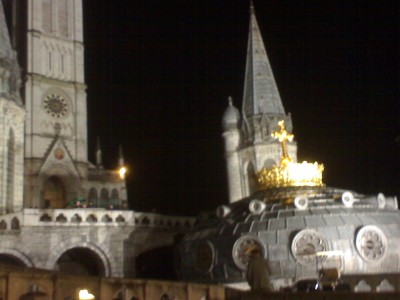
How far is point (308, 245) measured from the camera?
33875mm

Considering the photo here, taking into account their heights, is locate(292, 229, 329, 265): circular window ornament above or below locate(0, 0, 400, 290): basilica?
below

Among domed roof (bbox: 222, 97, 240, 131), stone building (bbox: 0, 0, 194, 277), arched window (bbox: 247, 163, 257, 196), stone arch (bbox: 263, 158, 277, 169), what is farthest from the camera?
domed roof (bbox: 222, 97, 240, 131)

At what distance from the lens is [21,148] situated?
50.8m

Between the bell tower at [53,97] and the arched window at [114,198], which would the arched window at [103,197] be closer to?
the arched window at [114,198]

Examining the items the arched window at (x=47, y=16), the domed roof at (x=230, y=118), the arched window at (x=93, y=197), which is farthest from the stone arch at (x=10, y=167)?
the domed roof at (x=230, y=118)

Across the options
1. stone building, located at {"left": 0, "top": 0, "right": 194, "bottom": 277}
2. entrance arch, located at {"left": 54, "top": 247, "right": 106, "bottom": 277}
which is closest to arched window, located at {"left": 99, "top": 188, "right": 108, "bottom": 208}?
stone building, located at {"left": 0, "top": 0, "right": 194, "bottom": 277}

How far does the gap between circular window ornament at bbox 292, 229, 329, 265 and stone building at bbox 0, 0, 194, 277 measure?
1339 centimetres

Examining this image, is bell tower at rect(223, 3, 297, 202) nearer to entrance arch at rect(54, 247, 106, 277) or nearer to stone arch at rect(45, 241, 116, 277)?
entrance arch at rect(54, 247, 106, 277)

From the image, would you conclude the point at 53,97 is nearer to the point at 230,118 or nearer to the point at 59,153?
the point at 59,153

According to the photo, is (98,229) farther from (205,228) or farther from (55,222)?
(205,228)

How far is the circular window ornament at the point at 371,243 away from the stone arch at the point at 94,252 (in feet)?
53.0

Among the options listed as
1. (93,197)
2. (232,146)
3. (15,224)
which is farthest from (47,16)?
(15,224)

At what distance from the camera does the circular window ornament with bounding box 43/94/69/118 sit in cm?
6206

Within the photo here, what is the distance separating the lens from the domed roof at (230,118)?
58.7 metres
